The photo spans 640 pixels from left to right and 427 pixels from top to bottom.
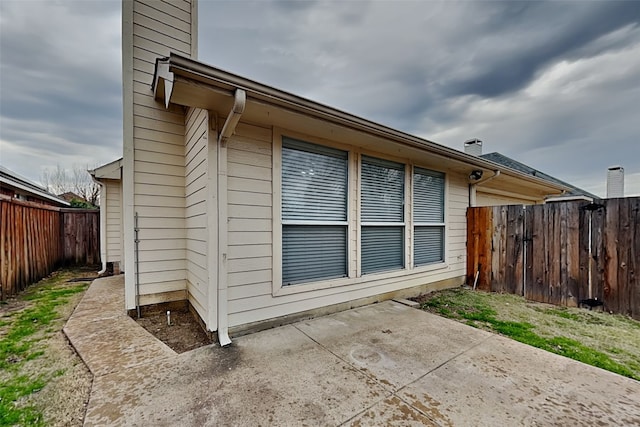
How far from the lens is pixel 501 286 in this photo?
4996 millimetres

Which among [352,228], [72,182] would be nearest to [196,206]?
[352,228]

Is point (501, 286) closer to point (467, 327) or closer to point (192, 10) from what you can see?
point (467, 327)

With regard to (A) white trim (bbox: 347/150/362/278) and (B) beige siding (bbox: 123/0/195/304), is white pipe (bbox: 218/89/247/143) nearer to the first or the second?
(B) beige siding (bbox: 123/0/195/304)

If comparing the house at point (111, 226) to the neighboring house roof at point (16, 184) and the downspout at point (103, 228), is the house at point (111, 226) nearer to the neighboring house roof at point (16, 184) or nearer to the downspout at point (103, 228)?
the downspout at point (103, 228)

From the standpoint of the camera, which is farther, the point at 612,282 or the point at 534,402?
the point at 612,282

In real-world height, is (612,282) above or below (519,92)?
below

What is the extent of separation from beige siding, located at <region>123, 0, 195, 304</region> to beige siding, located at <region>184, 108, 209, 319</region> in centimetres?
3

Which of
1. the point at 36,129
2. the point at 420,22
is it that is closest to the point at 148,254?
the point at 420,22

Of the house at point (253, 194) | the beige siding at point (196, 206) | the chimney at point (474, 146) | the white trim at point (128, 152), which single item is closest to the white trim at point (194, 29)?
the house at point (253, 194)

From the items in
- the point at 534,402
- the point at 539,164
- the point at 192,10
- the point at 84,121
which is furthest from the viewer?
the point at 539,164

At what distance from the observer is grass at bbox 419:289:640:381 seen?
2.50 meters

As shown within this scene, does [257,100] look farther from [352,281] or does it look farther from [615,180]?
[615,180]

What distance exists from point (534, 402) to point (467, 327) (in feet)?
4.70

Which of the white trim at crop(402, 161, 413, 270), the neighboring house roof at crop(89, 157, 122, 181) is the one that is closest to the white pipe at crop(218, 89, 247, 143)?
the white trim at crop(402, 161, 413, 270)
